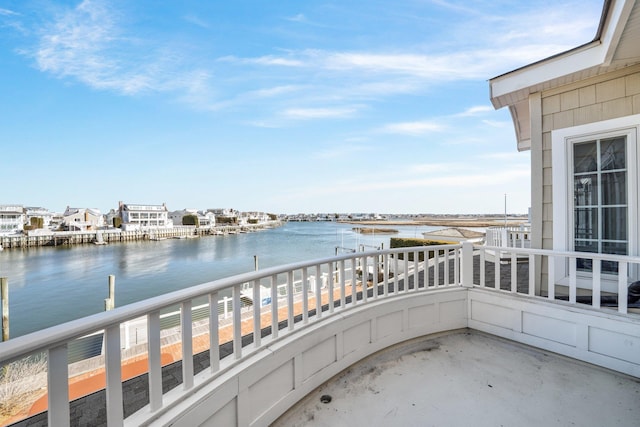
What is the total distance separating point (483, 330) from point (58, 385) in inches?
147

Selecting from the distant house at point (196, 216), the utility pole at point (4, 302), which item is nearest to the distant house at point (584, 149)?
the utility pole at point (4, 302)

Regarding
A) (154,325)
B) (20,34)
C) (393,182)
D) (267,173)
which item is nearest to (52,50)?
(20,34)

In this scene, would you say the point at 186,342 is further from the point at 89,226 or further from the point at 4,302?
the point at 89,226

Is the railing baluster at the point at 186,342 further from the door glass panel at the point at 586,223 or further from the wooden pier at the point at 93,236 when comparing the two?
the wooden pier at the point at 93,236

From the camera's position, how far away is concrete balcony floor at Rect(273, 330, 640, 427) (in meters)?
1.95

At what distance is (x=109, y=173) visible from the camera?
24859 millimetres

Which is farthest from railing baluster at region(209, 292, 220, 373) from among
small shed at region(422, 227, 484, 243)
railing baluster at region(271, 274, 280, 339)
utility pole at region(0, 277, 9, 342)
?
small shed at region(422, 227, 484, 243)

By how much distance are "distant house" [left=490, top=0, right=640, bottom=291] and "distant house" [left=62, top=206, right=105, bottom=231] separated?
60.6 m

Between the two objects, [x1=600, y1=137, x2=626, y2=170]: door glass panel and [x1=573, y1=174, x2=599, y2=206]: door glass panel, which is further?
[x1=573, y1=174, x2=599, y2=206]: door glass panel

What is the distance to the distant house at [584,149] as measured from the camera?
8.93 feet

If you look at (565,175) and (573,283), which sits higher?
(565,175)

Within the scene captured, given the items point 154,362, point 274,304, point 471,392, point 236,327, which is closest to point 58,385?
point 154,362

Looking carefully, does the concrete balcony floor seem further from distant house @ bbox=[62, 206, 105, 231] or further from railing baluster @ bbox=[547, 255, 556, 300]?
distant house @ bbox=[62, 206, 105, 231]

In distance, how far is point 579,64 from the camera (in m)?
2.80
